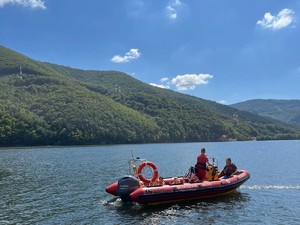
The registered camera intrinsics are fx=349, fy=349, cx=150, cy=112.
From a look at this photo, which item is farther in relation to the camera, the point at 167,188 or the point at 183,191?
the point at 183,191

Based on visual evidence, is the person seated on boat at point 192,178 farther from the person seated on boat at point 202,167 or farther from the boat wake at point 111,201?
the boat wake at point 111,201

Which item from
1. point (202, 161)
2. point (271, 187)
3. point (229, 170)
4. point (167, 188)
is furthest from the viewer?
point (271, 187)

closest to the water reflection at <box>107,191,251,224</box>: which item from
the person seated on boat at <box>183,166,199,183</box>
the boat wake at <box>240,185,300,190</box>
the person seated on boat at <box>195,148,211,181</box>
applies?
the person seated on boat at <box>183,166,199,183</box>

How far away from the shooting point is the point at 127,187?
Answer: 782 inches

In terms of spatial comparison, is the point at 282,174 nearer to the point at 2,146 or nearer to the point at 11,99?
the point at 2,146

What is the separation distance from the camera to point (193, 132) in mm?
164625

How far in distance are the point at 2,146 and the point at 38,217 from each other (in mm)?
93093

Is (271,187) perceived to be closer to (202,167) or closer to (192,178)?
(202,167)

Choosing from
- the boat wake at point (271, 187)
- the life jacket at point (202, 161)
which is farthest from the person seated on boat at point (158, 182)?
the boat wake at point (271, 187)

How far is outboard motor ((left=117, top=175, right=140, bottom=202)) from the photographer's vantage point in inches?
781

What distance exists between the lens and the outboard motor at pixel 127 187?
19.8 metres

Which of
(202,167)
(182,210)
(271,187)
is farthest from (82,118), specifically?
(182,210)

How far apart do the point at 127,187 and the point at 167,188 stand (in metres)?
2.29

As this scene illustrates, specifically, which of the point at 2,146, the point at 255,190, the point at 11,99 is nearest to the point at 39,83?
the point at 11,99
